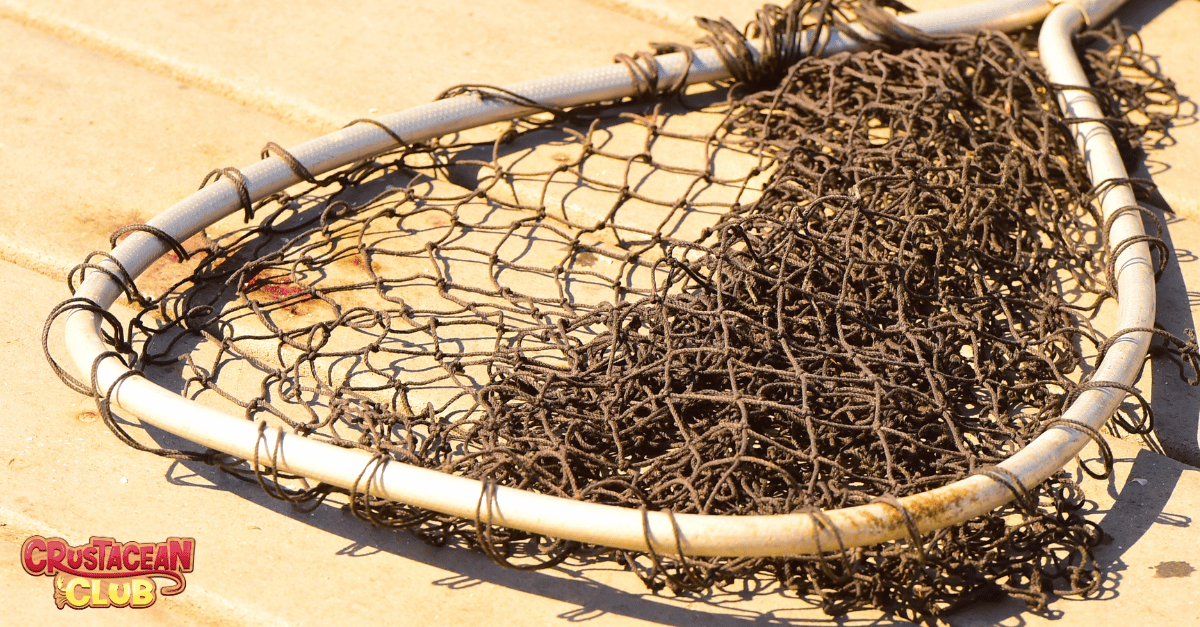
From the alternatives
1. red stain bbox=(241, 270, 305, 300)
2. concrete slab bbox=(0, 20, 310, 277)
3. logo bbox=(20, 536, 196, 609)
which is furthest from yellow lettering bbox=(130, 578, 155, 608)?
concrete slab bbox=(0, 20, 310, 277)

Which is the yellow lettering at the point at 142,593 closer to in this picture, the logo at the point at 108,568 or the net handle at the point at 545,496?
the logo at the point at 108,568

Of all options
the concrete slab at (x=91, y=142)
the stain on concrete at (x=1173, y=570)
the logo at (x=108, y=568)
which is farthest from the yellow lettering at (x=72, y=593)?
the stain on concrete at (x=1173, y=570)

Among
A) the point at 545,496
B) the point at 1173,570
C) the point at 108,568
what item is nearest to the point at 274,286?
the point at 108,568

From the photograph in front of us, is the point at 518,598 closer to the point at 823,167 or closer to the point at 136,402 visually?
the point at 136,402

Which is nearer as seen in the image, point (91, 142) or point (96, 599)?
point (96, 599)

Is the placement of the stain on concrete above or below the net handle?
below

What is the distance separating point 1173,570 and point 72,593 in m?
2.05

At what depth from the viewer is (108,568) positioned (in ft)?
6.54

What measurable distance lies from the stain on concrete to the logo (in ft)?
5.97

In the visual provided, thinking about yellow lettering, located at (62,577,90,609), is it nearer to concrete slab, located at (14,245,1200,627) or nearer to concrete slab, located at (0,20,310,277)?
concrete slab, located at (14,245,1200,627)

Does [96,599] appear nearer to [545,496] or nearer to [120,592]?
[120,592]

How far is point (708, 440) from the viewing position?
2.04m

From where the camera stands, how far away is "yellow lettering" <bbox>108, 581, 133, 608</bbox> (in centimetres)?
196

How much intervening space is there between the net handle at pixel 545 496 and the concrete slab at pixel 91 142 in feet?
1.02
